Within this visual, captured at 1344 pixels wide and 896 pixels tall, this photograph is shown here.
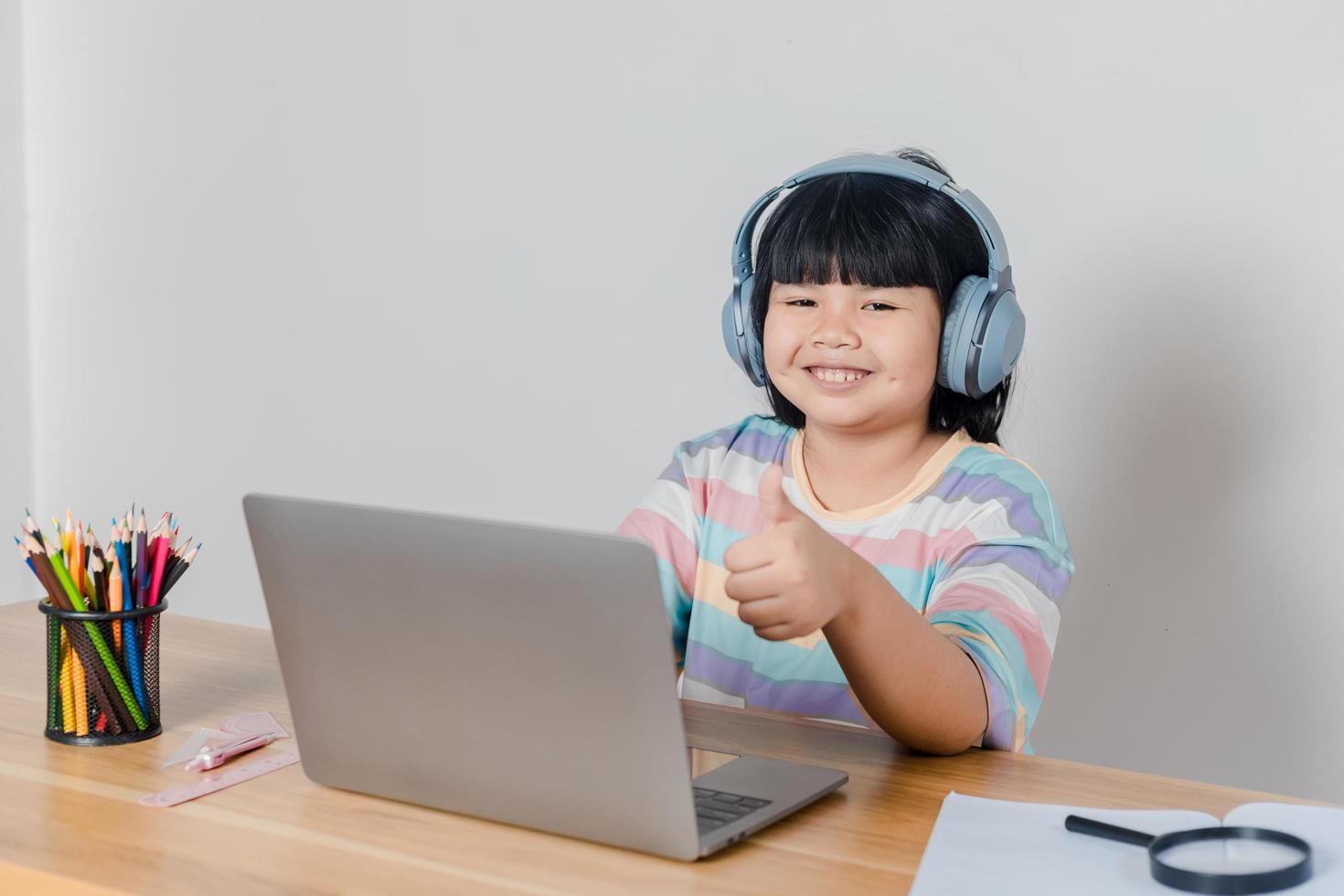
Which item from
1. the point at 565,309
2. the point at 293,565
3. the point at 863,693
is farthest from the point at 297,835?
the point at 565,309

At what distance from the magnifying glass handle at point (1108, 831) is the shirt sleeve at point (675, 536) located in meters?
0.64

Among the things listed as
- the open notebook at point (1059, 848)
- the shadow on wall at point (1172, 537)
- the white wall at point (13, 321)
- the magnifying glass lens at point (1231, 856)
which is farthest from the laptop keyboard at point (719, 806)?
the white wall at point (13, 321)

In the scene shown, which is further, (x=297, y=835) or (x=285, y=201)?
(x=285, y=201)

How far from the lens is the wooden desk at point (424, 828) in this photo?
0.70 meters

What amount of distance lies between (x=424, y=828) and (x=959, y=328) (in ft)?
2.31

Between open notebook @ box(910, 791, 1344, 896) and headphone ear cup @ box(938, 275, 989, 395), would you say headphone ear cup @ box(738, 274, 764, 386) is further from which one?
open notebook @ box(910, 791, 1344, 896)

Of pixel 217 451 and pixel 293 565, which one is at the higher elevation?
pixel 293 565

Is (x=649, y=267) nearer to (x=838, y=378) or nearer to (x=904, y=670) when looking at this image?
(x=838, y=378)

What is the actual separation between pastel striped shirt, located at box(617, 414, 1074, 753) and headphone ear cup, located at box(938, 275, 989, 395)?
9 cm

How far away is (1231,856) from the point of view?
717 mm

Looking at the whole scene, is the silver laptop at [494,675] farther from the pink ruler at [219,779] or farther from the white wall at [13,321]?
the white wall at [13,321]

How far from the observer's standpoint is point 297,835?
0.76 metres

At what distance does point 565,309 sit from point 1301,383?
1.14m

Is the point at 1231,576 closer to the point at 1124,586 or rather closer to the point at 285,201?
the point at 1124,586
